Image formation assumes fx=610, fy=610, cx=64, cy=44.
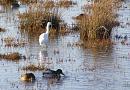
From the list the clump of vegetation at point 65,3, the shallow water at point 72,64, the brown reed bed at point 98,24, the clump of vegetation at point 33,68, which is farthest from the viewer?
the clump of vegetation at point 65,3

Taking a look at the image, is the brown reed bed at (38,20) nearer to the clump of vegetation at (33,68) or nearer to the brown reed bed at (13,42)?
the brown reed bed at (13,42)

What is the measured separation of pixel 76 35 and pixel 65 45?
214 centimetres

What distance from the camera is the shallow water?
50.8 feet

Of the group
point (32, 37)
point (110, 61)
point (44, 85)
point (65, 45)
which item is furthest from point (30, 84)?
point (32, 37)

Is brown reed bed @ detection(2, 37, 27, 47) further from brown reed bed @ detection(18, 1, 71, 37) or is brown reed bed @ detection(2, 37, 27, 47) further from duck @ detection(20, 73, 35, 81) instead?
duck @ detection(20, 73, 35, 81)

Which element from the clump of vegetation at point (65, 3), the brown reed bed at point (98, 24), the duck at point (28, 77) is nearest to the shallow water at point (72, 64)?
the duck at point (28, 77)

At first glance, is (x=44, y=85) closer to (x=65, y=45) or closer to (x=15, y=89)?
(x=15, y=89)

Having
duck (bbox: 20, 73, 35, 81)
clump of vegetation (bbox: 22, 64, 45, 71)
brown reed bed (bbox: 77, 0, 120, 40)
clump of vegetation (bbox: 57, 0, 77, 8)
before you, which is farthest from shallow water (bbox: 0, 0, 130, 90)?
clump of vegetation (bbox: 57, 0, 77, 8)

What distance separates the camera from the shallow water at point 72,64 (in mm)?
15497

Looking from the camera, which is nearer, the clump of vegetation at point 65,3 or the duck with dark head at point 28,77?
the duck with dark head at point 28,77

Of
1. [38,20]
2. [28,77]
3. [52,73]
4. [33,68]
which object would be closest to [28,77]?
[28,77]

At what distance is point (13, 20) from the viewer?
88.2 feet

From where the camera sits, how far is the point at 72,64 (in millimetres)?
18109

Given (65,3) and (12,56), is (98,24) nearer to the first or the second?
(12,56)
